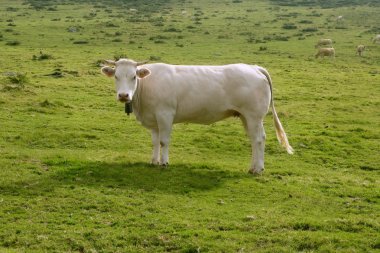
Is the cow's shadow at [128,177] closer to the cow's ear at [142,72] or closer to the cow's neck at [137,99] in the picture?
the cow's neck at [137,99]

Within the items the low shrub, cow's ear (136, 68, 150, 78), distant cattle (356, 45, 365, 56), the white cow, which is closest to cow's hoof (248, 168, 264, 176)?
the white cow

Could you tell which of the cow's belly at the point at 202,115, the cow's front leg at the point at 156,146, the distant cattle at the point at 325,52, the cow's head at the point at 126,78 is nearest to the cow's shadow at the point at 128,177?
the cow's front leg at the point at 156,146

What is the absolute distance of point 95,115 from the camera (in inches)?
766

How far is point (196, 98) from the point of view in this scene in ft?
43.2

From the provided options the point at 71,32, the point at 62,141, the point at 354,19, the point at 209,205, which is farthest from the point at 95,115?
the point at 354,19

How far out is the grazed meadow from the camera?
375 inches

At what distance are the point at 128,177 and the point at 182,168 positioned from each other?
1417 mm

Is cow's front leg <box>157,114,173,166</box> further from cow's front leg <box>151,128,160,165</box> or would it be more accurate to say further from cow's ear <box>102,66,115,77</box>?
cow's ear <box>102,66,115,77</box>

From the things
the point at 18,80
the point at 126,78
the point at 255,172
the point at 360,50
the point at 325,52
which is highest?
the point at 126,78

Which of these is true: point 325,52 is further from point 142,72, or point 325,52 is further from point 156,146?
point 142,72

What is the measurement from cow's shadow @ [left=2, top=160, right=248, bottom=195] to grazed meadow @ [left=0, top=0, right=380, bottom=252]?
27mm

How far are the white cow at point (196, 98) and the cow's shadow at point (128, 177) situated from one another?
0.54 metres

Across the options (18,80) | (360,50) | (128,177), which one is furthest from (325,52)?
(128,177)

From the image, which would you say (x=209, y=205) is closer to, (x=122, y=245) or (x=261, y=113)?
(x=122, y=245)
